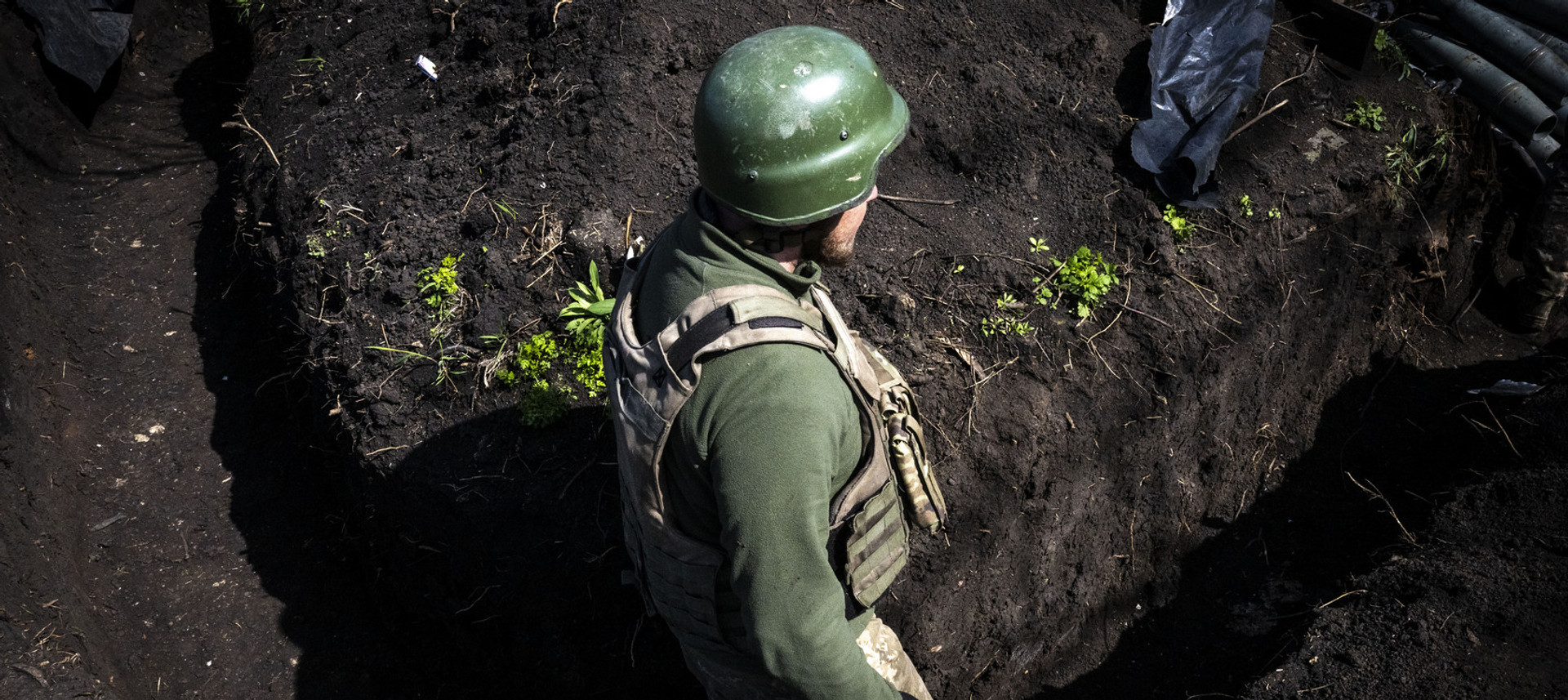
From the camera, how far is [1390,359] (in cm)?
566

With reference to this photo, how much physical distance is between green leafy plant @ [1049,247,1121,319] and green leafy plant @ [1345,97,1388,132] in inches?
88.2

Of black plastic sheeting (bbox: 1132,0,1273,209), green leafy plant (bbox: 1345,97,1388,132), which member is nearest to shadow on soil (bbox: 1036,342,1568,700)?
green leafy plant (bbox: 1345,97,1388,132)

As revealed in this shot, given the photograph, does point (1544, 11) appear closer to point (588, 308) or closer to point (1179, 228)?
point (1179, 228)

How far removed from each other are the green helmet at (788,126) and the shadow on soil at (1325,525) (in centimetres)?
311

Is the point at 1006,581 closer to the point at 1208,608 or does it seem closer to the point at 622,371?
the point at 1208,608

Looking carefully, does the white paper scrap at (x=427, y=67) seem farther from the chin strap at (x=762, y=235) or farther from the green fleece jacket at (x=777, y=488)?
the green fleece jacket at (x=777, y=488)

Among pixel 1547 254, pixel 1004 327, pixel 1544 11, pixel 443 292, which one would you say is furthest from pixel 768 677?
pixel 1544 11

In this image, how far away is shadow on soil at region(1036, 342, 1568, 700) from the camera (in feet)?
14.4

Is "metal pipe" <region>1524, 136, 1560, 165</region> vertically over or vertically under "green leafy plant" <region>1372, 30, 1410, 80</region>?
under

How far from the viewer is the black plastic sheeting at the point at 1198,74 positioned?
16.0 ft

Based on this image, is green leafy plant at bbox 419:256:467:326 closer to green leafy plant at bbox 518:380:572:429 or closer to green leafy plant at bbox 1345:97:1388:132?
green leafy plant at bbox 518:380:572:429

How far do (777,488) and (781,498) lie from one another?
A: 24mm

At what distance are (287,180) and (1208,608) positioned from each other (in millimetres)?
5507

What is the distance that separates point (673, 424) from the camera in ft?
6.70
